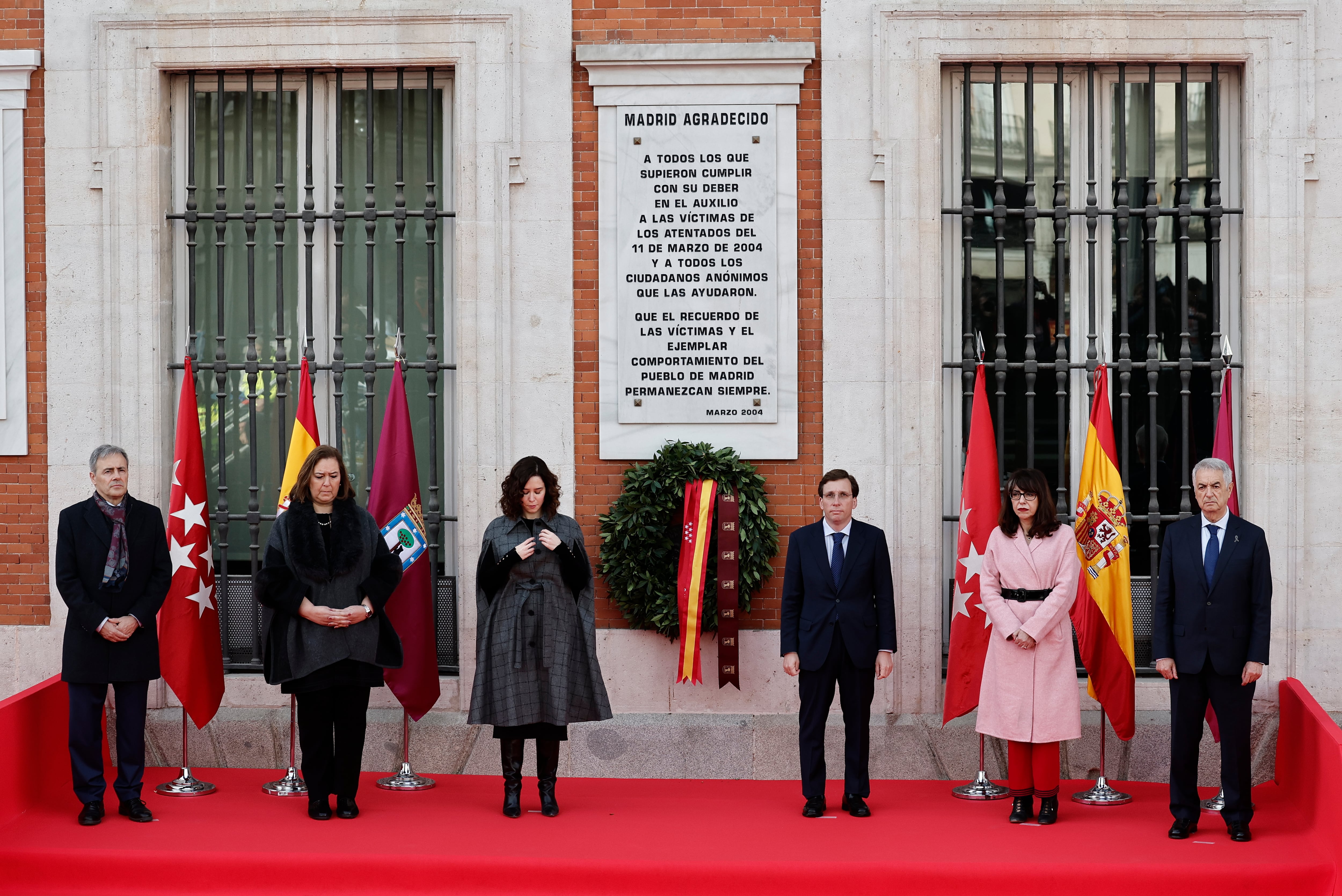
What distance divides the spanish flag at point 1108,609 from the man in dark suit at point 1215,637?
0.60 m

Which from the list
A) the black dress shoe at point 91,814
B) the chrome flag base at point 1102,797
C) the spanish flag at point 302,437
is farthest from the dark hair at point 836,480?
the black dress shoe at point 91,814

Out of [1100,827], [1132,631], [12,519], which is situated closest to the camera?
[1100,827]

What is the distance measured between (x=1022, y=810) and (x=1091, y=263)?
3324 mm

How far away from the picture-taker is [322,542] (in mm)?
5949

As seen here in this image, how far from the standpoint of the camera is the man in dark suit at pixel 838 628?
6141mm

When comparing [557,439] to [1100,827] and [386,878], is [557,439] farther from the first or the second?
[1100,827]

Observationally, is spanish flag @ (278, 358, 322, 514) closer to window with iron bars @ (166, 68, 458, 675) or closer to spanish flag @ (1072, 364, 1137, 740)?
window with iron bars @ (166, 68, 458, 675)

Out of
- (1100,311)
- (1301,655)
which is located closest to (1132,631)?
(1301,655)

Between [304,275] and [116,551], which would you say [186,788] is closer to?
[116,551]

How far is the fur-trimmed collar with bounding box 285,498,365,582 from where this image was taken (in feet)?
19.5

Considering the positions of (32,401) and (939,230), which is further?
(32,401)

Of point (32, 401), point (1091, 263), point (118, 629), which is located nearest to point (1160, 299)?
point (1091, 263)

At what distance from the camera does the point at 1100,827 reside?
6012 millimetres

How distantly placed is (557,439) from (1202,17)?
14.8 feet
